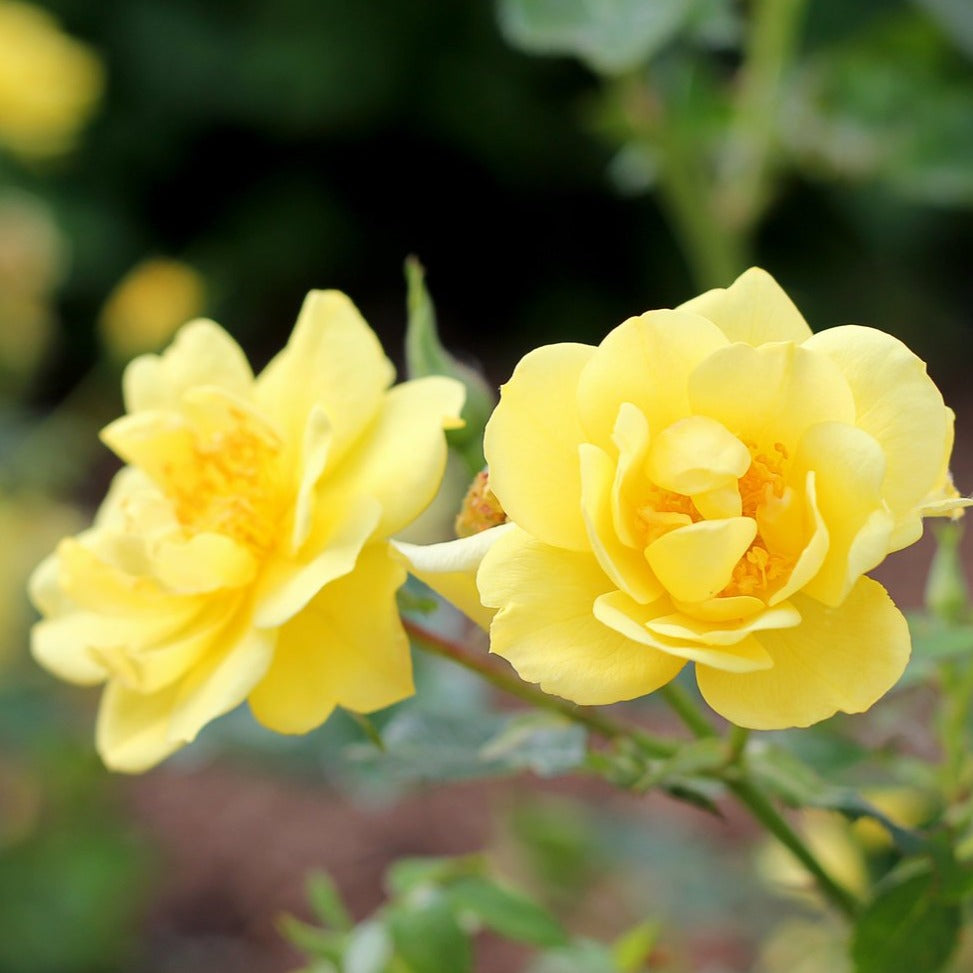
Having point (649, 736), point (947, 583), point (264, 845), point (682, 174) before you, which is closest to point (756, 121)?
point (682, 174)

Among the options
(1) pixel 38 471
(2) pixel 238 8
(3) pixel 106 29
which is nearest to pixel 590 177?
(2) pixel 238 8

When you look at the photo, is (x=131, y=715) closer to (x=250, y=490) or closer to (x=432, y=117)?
(x=250, y=490)

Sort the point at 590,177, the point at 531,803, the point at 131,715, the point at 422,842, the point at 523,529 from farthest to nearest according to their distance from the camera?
the point at 590,177
the point at 422,842
the point at 531,803
the point at 131,715
the point at 523,529

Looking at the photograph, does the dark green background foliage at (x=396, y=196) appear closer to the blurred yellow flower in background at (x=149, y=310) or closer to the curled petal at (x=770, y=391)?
the blurred yellow flower in background at (x=149, y=310)

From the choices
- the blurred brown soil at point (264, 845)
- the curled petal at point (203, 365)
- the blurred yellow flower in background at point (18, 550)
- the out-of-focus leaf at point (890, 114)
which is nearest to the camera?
the curled petal at point (203, 365)

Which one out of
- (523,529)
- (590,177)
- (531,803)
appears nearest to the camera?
(523,529)

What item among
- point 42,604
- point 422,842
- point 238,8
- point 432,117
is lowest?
point 422,842

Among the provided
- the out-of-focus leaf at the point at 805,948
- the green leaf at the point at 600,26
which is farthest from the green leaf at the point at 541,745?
the green leaf at the point at 600,26
